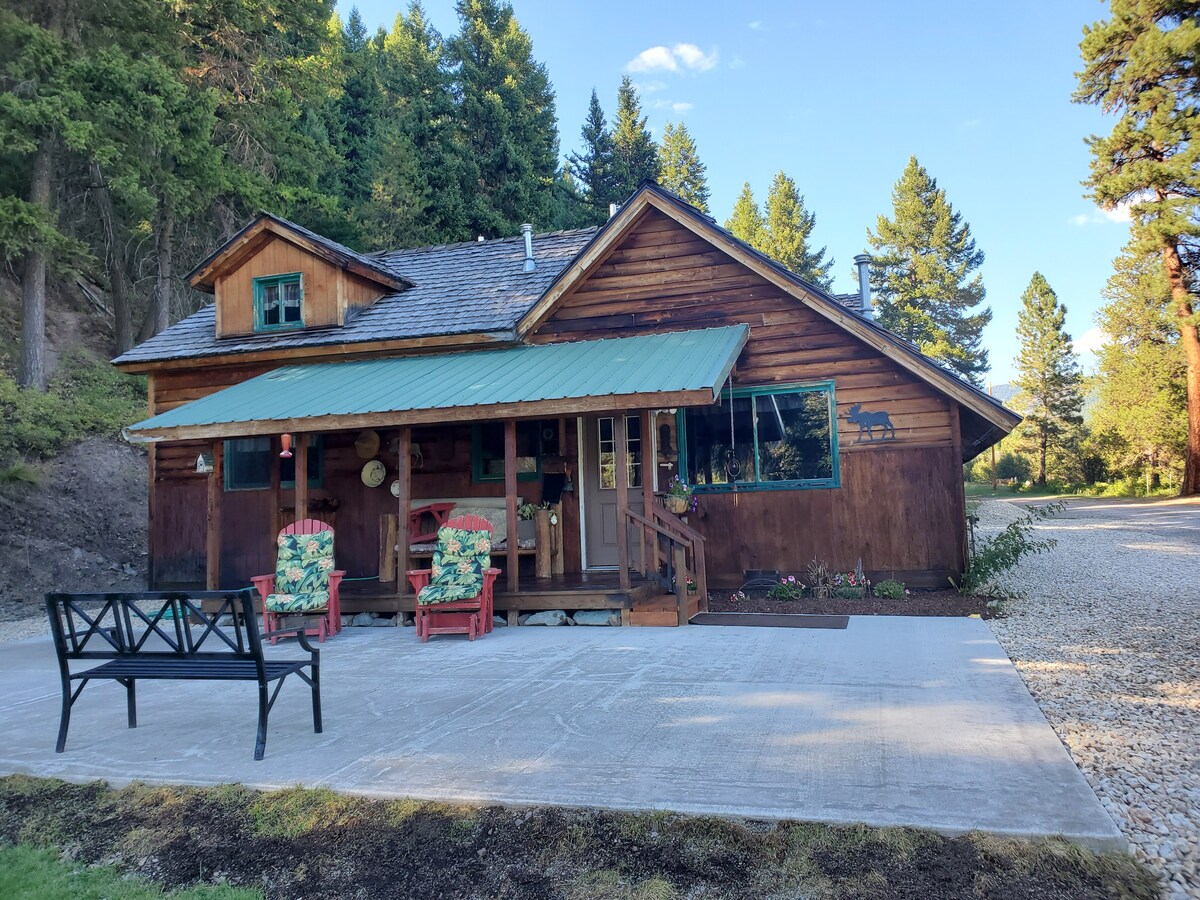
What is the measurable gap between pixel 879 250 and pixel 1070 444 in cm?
1636

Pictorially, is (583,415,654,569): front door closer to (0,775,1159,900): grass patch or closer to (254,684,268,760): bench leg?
(254,684,268,760): bench leg

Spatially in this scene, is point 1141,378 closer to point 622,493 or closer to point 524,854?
point 622,493

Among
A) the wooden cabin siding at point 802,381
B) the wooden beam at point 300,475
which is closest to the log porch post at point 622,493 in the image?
the wooden cabin siding at point 802,381

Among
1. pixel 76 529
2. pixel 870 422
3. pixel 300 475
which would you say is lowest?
pixel 76 529

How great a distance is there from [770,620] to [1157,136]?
25706 millimetres

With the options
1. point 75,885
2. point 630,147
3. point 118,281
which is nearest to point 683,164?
point 630,147

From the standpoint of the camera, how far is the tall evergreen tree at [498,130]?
28859 mm

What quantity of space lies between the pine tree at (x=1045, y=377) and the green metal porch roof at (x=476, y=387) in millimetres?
41501

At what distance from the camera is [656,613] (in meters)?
8.05

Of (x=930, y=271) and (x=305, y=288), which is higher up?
(x=930, y=271)

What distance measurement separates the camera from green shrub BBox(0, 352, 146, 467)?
15664mm

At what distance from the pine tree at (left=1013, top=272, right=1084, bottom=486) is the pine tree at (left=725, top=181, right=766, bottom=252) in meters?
16.3

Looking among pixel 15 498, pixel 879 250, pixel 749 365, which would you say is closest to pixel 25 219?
pixel 15 498

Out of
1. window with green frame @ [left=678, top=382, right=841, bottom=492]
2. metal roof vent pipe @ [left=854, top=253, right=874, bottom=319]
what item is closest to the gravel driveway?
window with green frame @ [left=678, top=382, right=841, bottom=492]
